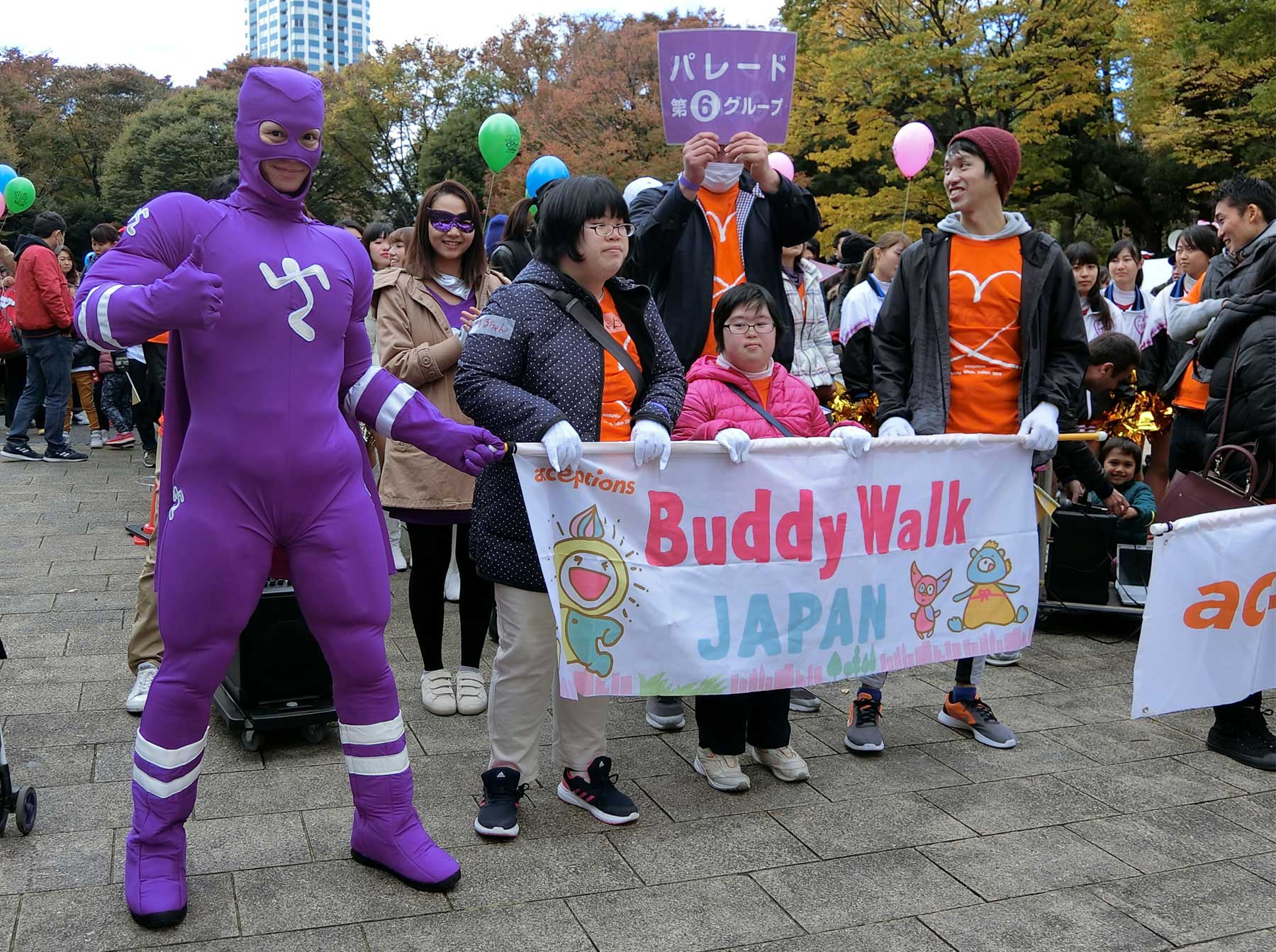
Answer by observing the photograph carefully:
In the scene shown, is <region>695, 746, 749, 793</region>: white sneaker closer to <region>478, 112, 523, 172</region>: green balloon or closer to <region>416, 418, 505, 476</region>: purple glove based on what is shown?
<region>416, 418, 505, 476</region>: purple glove

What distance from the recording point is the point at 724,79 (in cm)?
428

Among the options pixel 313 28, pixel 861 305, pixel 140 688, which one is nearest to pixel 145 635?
pixel 140 688

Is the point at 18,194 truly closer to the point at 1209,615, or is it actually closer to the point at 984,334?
the point at 984,334

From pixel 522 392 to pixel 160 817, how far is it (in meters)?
1.52

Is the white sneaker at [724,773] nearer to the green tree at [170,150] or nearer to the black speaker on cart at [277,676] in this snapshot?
the black speaker on cart at [277,676]

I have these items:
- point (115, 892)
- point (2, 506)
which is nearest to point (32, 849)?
point (115, 892)

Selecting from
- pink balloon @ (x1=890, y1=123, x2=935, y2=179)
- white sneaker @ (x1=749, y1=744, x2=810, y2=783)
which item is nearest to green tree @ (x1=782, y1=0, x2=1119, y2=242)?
pink balloon @ (x1=890, y1=123, x2=935, y2=179)

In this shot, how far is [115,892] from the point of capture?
3.25 metres

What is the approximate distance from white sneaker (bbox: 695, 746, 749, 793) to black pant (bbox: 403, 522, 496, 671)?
1.23 metres

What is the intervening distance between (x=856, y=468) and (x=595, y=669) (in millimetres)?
1128

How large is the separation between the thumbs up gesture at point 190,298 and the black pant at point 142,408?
7578 millimetres

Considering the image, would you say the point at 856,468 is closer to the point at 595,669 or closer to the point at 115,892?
the point at 595,669

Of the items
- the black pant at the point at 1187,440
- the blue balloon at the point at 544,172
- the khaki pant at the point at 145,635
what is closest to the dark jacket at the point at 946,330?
the black pant at the point at 1187,440

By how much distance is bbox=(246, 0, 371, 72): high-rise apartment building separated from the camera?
168 meters
